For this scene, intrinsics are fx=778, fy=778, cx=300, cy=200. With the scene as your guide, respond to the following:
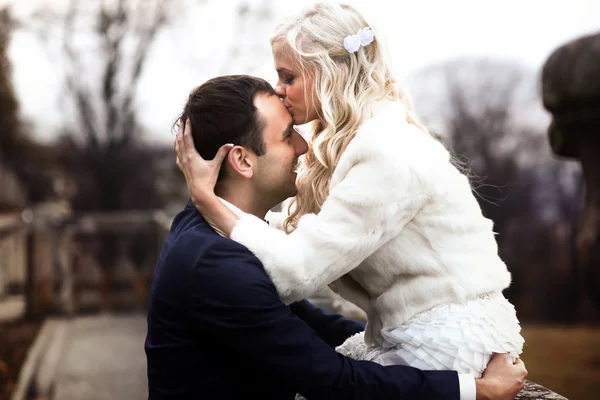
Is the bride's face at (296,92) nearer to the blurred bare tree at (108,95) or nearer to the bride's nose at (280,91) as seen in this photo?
the bride's nose at (280,91)

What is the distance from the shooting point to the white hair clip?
2.35 m

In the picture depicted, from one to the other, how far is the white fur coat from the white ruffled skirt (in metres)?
0.03

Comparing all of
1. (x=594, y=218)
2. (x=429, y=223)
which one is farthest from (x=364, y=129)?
(x=594, y=218)

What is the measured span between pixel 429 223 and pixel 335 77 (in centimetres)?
55

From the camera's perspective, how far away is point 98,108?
42.2 feet

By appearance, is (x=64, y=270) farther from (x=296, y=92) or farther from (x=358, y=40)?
(x=358, y=40)

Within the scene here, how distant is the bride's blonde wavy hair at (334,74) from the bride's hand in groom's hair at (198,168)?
33 centimetres

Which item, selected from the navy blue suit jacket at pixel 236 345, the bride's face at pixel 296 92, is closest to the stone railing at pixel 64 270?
the bride's face at pixel 296 92

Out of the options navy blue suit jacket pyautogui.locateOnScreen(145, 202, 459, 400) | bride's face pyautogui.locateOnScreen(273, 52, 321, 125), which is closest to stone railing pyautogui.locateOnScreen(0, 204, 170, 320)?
bride's face pyautogui.locateOnScreen(273, 52, 321, 125)

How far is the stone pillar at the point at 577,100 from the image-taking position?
6.07 meters

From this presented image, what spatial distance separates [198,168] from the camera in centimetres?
221

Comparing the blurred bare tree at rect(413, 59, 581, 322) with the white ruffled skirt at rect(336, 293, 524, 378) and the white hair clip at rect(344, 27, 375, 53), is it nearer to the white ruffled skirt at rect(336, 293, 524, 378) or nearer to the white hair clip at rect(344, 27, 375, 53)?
the white hair clip at rect(344, 27, 375, 53)

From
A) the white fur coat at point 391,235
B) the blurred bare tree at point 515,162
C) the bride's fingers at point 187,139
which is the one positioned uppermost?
the bride's fingers at point 187,139

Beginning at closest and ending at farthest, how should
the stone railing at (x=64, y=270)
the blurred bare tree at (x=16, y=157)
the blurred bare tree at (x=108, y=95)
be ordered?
the stone railing at (x=64, y=270), the blurred bare tree at (x=16, y=157), the blurred bare tree at (x=108, y=95)
